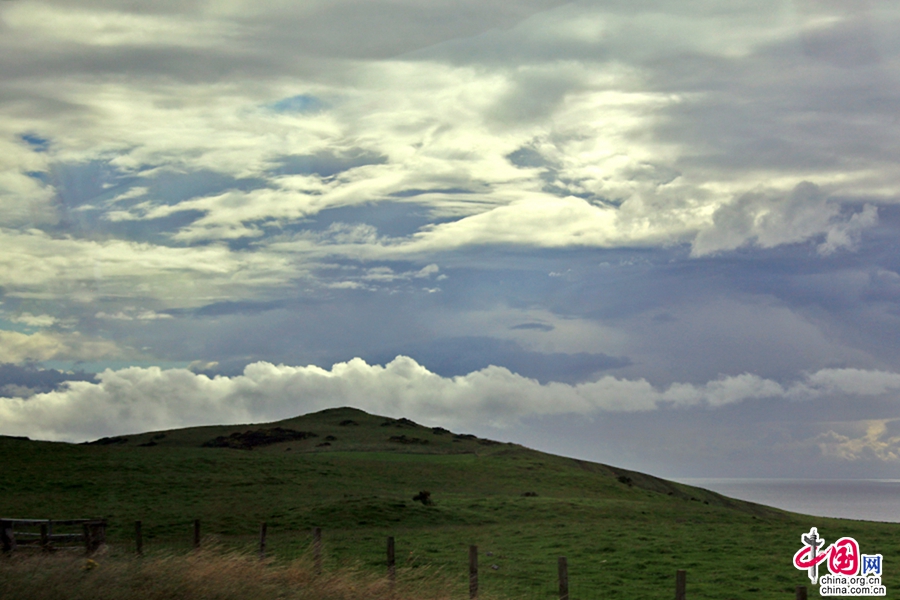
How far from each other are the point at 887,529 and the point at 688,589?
39.2m

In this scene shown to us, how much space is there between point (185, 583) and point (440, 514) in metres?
39.7

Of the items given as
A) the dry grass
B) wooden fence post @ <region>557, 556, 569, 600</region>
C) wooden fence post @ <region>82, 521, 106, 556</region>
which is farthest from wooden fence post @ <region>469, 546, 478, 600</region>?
wooden fence post @ <region>82, 521, 106, 556</region>

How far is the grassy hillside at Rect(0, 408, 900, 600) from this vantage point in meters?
33.9

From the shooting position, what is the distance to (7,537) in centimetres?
2662

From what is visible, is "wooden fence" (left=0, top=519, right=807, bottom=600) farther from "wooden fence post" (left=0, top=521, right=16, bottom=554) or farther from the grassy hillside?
the grassy hillside

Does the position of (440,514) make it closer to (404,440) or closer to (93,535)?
(93,535)

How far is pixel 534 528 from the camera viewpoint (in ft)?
167

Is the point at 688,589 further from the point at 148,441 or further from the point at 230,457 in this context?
the point at 148,441

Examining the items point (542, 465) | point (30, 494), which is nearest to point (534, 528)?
point (30, 494)

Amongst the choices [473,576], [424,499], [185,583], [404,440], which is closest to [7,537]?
[185,583]

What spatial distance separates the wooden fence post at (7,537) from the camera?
26.3 metres

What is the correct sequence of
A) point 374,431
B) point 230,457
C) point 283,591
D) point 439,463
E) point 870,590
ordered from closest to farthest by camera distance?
point 283,591, point 870,590, point 230,457, point 439,463, point 374,431

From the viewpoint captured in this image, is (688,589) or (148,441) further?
(148,441)

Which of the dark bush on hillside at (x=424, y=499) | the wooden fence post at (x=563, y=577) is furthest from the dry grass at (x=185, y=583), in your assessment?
the dark bush on hillside at (x=424, y=499)
